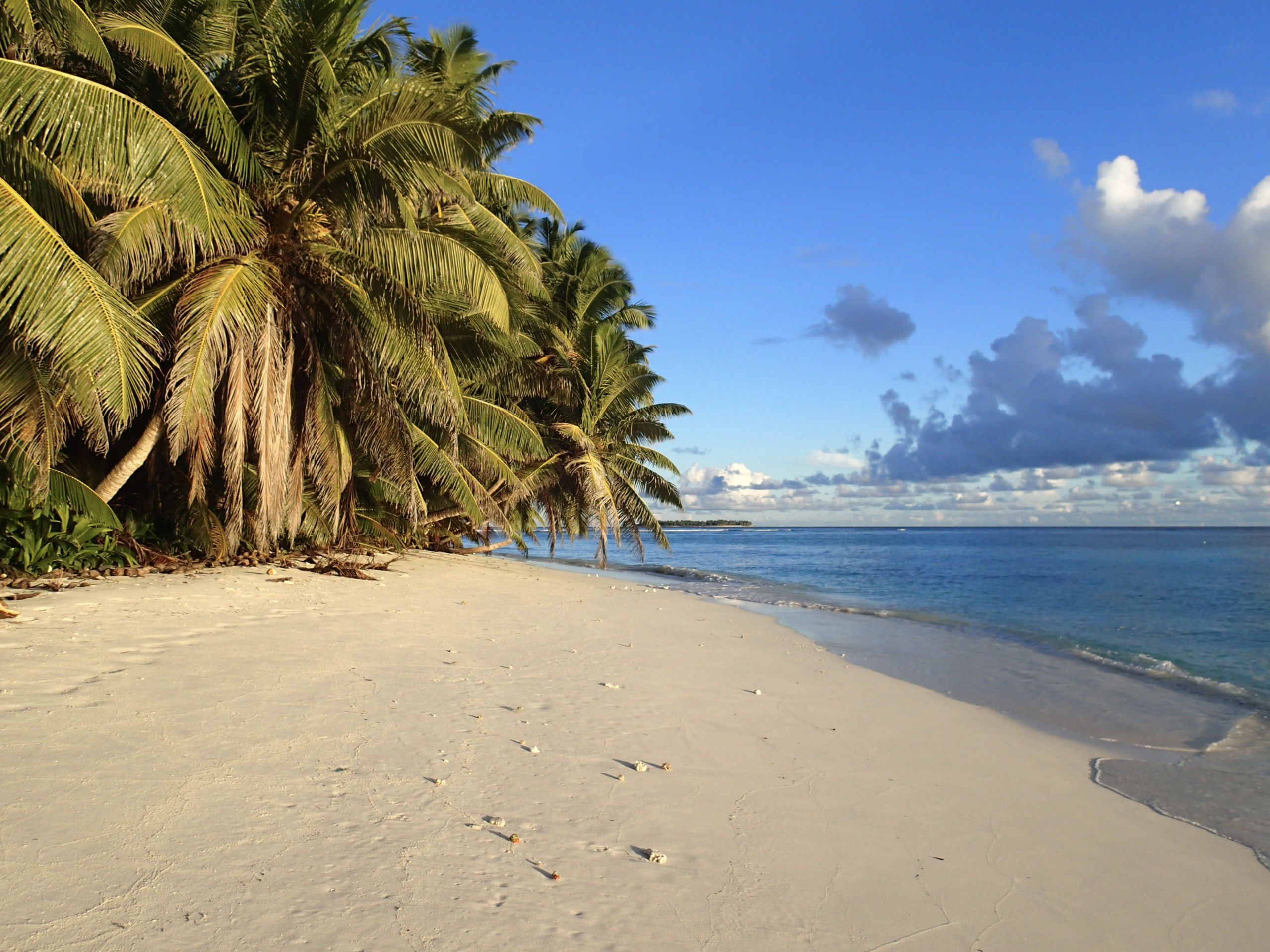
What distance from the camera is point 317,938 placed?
2.48m

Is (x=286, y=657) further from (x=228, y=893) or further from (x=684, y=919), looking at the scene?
(x=684, y=919)

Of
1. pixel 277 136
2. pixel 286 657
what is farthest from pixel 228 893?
pixel 277 136

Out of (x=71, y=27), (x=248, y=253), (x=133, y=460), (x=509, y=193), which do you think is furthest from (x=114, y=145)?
(x=509, y=193)

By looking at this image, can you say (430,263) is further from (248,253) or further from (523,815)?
(523,815)

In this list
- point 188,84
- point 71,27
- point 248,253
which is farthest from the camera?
point 248,253

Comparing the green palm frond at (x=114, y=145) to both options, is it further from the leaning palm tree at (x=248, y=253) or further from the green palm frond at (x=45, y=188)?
the green palm frond at (x=45, y=188)

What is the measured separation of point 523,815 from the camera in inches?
140

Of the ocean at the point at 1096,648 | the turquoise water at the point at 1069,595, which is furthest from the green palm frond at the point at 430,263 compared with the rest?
the turquoise water at the point at 1069,595

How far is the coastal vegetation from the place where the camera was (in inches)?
248

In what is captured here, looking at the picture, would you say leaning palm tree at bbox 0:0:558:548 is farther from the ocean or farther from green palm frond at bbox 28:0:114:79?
the ocean

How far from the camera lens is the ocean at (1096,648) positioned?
19.1 feet

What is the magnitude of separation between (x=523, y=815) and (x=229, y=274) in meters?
7.85

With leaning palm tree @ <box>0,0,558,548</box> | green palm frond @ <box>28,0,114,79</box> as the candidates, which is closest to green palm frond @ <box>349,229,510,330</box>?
leaning palm tree @ <box>0,0,558,548</box>

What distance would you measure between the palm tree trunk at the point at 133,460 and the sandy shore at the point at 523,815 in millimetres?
2925
